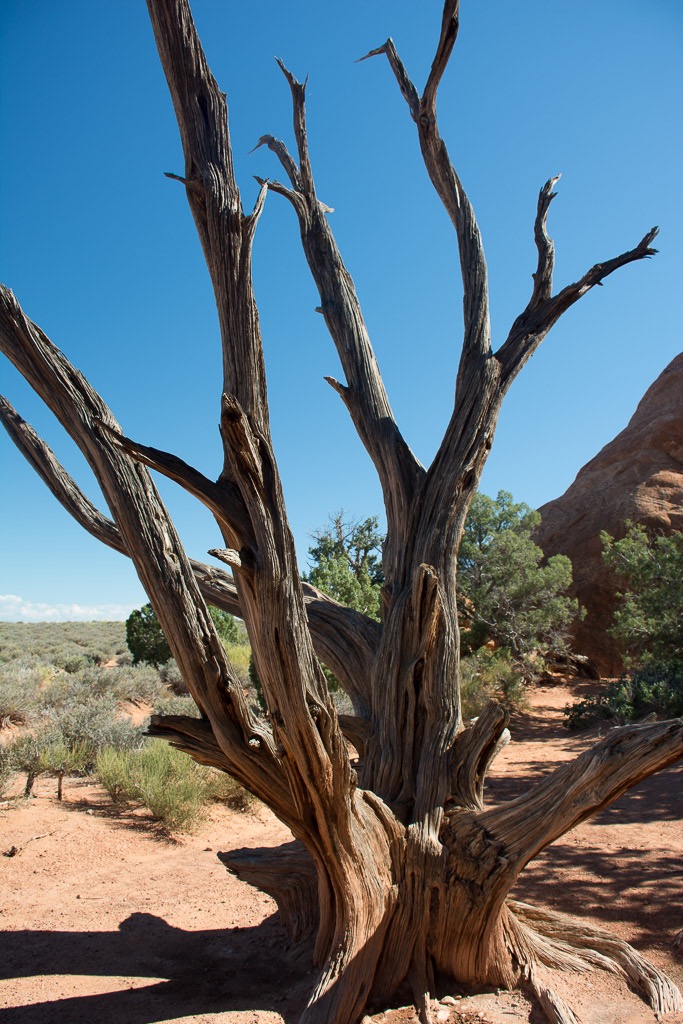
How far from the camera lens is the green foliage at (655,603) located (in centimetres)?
1109

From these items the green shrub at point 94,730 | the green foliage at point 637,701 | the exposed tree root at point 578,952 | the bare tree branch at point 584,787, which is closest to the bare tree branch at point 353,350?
the bare tree branch at point 584,787

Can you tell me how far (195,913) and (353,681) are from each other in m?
2.00

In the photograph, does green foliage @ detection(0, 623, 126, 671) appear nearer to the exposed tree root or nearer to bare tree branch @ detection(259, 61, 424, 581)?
bare tree branch @ detection(259, 61, 424, 581)

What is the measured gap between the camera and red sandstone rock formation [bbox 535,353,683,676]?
18.0 meters

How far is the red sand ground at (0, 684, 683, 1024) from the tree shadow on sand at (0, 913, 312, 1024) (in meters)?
0.01

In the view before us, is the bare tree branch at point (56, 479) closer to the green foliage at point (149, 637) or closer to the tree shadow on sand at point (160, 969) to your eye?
the tree shadow on sand at point (160, 969)

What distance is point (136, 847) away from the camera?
5977 mm

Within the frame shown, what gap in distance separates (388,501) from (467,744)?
67.6 inches

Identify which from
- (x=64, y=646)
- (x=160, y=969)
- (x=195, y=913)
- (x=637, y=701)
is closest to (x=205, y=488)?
(x=160, y=969)

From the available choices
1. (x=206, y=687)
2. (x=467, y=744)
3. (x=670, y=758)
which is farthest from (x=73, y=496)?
(x=670, y=758)

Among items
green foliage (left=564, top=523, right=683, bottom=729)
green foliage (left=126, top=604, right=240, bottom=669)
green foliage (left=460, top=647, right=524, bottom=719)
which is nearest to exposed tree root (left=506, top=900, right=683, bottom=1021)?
green foliage (left=564, top=523, right=683, bottom=729)

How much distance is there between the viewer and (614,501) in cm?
2000

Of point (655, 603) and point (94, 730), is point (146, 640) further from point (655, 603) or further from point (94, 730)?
point (655, 603)

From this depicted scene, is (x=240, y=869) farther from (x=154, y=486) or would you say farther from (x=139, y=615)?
(x=139, y=615)
